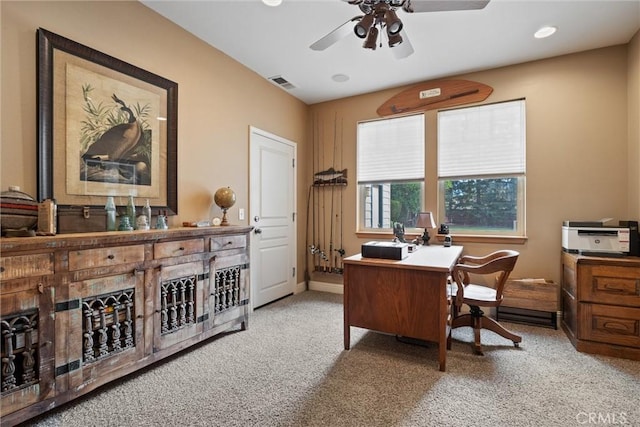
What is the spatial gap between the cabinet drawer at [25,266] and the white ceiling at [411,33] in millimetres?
2119

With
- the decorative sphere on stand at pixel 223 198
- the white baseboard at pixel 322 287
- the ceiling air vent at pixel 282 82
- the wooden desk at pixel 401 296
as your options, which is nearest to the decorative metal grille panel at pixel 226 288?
the decorative sphere on stand at pixel 223 198

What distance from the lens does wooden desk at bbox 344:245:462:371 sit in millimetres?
2135

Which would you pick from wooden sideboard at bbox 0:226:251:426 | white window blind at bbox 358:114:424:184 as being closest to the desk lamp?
white window blind at bbox 358:114:424:184

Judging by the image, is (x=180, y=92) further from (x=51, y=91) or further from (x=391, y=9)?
(x=391, y=9)

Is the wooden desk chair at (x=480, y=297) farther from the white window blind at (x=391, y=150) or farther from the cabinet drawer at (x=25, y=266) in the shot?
the cabinet drawer at (x=25, y=266)

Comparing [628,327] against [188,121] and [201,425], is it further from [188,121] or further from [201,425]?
[188,121]

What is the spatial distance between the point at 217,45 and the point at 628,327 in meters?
4.38

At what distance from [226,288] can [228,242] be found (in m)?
0.42

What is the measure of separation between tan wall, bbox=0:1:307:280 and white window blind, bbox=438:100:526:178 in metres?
2.07

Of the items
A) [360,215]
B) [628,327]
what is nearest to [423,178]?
[360,215]

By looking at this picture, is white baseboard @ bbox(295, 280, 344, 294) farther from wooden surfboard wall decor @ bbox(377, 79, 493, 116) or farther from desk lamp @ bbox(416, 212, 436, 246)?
wooden surfboard wall decor @ bbox(377, 79, 493, 116)

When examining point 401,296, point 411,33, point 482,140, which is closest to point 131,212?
point 401,296

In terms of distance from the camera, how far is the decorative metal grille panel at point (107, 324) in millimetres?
1755

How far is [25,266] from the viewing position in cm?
151
